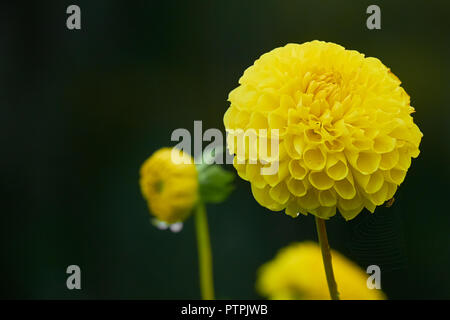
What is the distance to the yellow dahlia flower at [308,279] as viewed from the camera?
76cm

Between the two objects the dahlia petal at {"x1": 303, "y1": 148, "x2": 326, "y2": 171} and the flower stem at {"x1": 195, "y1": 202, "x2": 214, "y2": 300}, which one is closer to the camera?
the dahlia petal at {"x1": 303, "y1": 148, "x2": 326, "y2": 171}

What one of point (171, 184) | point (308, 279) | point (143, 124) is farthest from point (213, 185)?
point (143, 124)

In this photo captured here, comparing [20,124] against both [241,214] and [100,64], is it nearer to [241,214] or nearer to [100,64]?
[100,64]

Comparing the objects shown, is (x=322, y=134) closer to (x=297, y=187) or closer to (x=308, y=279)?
(x=297, y=187)

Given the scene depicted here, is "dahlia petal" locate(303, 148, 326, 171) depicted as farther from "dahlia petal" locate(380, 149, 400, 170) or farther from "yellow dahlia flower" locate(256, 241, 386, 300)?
"yellow dahlia flower" locate(256, 241, 386, 300)

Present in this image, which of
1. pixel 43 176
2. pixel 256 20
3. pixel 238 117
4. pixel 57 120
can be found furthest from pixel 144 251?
pixel 238 117

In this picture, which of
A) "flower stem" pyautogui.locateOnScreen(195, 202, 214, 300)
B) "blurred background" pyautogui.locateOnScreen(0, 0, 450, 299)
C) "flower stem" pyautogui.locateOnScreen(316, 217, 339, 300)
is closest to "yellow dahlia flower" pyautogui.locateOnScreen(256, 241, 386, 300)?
"flower stem" pyautogui.locateOnScreen(195, 202, 214, 300)

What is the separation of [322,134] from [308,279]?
11.3 inches

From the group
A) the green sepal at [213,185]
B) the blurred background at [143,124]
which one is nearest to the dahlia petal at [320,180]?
the green sepal at [213,185]

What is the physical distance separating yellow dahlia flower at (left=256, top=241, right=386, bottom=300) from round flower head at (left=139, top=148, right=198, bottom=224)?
0.55 feet

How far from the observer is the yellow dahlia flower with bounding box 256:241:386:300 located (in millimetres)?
756

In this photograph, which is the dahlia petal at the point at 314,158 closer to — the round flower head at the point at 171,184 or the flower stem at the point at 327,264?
the flower stem at the point at 327,264

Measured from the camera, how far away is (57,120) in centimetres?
168

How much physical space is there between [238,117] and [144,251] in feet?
3.52
